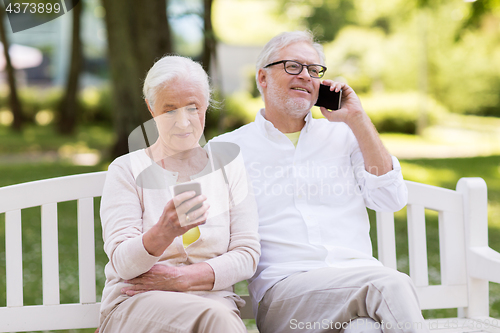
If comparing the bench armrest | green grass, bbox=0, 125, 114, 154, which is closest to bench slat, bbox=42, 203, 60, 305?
the bench armrest

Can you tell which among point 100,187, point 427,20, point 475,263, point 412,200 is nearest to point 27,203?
point 100,187

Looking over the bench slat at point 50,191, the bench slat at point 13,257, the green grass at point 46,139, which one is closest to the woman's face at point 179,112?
the bench slat at point 50,191

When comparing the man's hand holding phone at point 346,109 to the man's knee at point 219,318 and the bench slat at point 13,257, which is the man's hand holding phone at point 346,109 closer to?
the man's knee at point 219,318

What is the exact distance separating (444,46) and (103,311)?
22573 millimetres

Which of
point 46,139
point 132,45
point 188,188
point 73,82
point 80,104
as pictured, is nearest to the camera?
point 188,188

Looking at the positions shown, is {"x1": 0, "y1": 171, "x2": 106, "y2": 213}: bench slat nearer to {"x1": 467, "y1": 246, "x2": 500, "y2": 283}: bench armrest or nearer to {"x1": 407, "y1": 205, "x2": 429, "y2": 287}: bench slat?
{"x1": 407, "y1": 205, "x2": 429, "y2": 287}: bench slat

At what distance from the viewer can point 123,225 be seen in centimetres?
215

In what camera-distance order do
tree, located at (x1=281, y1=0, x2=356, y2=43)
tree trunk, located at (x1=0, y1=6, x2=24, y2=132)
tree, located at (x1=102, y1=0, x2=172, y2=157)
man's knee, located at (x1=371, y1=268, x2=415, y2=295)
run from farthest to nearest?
tree, located at (x1=281, y1=0, x2=356, y2=43), tree trunk, located at (x1=0, y1=6, x2=24, y2=132), tree, located at (x1=102, y1=0, x2=172, y2=157), man's knee, located at (x1=371, y1=268, x2=415, y2=295)

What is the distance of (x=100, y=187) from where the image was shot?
8.60ft

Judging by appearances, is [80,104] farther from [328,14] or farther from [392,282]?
[392,282]

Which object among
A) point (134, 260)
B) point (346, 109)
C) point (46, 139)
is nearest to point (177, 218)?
point (134, 260)

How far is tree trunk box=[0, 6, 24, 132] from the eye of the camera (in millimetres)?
14227

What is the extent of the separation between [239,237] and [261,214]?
0.35 meters

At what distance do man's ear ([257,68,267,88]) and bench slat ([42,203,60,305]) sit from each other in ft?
4.27
